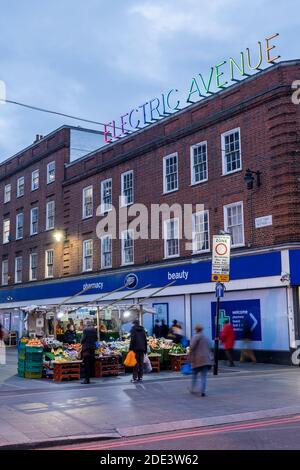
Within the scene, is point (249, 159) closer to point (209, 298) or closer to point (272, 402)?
point (209, 298)

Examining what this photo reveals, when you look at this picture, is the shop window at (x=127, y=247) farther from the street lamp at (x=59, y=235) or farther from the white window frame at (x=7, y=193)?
the white window frame at (x=7, y=193)

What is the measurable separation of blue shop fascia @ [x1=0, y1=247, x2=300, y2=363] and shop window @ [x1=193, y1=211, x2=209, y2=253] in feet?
2.35

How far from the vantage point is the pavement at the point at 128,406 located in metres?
9.43

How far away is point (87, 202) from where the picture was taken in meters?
34.2

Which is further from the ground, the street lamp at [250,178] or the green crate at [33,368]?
the street lamp at [250,178]

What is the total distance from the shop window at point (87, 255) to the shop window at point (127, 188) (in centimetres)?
394

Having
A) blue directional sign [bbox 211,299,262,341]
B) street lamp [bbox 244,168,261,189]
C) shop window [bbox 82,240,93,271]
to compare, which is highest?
street lamp [bbox 244,168,261,189]

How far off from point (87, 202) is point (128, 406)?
23.2 meters

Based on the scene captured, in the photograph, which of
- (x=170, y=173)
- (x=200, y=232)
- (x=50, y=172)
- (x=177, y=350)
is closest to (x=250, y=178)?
(x=200, y=232)

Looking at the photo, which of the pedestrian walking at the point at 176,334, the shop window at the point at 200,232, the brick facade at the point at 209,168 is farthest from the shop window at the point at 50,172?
the pedestrian walking at the point at 176,334

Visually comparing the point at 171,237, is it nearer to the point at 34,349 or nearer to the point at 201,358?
the point at 34,349

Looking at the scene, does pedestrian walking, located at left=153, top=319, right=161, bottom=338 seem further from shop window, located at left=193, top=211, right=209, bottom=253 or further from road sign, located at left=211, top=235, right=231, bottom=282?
road sign, located at left=211, top=235, right=231, bottom=282

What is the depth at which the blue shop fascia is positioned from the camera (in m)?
21.2

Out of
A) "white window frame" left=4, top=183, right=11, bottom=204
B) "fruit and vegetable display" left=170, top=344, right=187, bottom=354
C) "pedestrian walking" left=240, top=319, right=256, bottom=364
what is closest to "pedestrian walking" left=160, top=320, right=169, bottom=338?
"pedestrian walking" left=240, top=319, right=256, bottom=364
